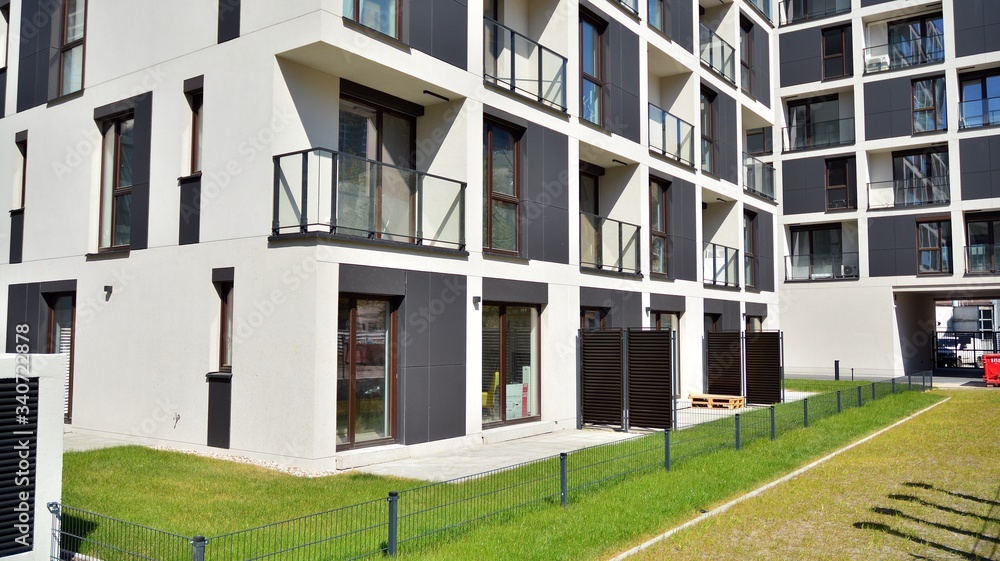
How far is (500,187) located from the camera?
16094 millimetres

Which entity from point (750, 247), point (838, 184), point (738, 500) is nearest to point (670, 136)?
point (750, 247)

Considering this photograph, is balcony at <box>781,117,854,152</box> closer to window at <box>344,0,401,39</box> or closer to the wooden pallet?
the wooden pallet

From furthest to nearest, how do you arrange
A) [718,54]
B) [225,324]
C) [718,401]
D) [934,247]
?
[934,247], [718,54], [718,401], [225,324]

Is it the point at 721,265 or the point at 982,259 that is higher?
the point at 982,259

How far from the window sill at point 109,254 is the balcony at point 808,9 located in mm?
33243

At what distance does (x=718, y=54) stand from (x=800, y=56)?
14.6 meters

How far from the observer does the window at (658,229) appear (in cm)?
2166

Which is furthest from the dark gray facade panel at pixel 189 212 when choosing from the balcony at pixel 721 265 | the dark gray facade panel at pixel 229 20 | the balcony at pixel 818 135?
the balcony at pixel 818 135

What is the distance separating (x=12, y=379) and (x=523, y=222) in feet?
35.6

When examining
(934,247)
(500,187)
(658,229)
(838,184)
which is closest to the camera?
(500,187)

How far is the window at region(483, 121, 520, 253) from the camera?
1573 cm

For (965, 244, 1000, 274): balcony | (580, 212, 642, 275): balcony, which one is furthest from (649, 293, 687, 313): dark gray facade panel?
(965, 244, 1000, 274): balcony

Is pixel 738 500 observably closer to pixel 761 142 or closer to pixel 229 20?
pixel 229 20

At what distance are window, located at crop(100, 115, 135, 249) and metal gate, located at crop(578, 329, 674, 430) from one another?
9.47m
